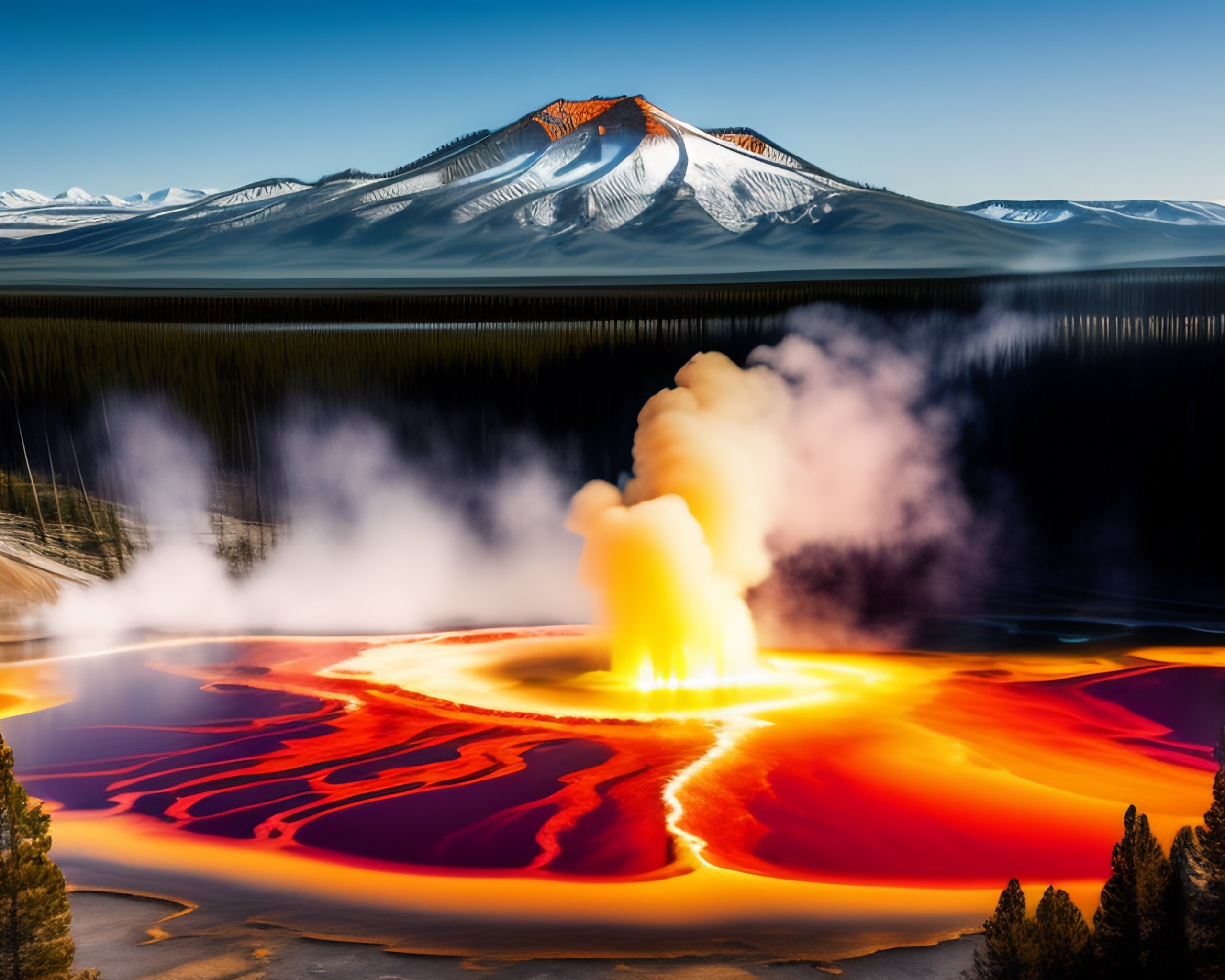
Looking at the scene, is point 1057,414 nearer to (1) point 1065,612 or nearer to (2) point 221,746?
(1) point 1065,612

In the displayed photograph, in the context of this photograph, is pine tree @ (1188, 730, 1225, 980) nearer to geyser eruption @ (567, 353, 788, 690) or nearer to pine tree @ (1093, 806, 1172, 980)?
pine tree @ (1093, 806, 1172, 980)

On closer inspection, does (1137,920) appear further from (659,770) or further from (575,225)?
(575,225)

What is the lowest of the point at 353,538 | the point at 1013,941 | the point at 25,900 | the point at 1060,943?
the point at 1060,943

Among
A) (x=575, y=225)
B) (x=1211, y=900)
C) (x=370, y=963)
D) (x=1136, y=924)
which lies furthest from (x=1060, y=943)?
(x=575, y=225)

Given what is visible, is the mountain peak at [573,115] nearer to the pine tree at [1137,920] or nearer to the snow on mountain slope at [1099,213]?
the snow on mountain slope at [1099,213]

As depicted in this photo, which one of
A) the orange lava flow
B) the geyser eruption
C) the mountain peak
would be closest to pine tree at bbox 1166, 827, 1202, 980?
the orange lava flow
